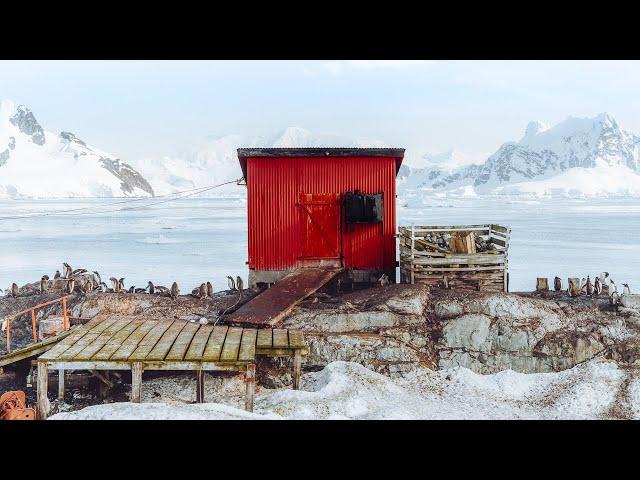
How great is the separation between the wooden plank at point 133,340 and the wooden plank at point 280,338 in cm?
257

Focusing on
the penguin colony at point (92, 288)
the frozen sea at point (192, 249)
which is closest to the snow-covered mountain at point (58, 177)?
the frozen sea at point (192, 249)

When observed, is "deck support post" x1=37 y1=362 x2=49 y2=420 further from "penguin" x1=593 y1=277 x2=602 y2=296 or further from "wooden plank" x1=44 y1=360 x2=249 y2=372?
"penguin" x1=593 y1=277 x2=602 y2=296

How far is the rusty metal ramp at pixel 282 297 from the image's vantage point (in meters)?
12.9

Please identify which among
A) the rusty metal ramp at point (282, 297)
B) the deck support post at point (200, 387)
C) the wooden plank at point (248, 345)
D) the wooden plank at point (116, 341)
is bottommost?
the deck support post at point (200, 387)

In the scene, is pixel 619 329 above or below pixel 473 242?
below

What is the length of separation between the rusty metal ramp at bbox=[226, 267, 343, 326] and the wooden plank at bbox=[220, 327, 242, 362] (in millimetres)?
981

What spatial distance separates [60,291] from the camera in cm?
1888

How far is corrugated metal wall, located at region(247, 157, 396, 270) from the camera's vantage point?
16594 mm

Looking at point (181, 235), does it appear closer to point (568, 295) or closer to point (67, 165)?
point (568, 295)

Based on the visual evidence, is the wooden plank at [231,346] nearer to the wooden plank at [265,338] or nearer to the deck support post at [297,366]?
the wooden plank at [265,338]

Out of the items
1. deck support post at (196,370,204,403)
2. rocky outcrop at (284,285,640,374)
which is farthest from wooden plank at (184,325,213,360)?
rocky outcrop at (284,285,640,374)

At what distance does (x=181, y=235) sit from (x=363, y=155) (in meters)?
34.5

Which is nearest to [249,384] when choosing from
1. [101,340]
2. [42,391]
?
[101,340]
